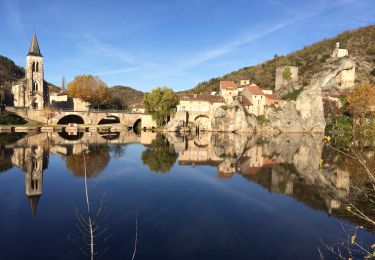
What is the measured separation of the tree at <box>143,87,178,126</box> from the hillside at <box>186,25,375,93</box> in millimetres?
38435

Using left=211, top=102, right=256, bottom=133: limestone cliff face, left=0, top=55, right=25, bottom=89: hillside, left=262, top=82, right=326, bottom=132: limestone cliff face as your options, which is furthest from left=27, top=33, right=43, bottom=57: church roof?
left=262, top=82, right=326, bottom=132: limestone cliff face

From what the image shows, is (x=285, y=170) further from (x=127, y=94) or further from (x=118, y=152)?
(x=127, y=94)

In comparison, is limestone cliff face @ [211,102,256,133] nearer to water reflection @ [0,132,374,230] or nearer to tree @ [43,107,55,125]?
water reflection @ [0,132,374,230]

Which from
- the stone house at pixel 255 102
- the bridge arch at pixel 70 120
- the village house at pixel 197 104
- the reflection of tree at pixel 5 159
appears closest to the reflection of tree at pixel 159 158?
the reflection of tree at pixel 5 159

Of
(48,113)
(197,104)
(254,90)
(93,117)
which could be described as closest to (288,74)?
(254,90)

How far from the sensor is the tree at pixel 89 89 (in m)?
89.0

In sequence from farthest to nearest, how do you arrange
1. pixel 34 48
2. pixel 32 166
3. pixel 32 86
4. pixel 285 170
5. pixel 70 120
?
pixel 70 120 → pixel 34 48 → pixel 32 86 → pixel 285 170 → pixel 32 166

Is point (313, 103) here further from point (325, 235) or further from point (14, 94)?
point (14, 94)

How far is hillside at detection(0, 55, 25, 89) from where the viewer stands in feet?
451

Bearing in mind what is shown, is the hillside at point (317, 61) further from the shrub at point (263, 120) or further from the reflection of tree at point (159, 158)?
the reflection of tree at point (159, 158)

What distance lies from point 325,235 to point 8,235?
1464cm

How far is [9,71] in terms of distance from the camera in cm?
14900

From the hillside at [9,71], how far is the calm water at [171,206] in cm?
11766

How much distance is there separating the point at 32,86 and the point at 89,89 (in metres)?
14.3
